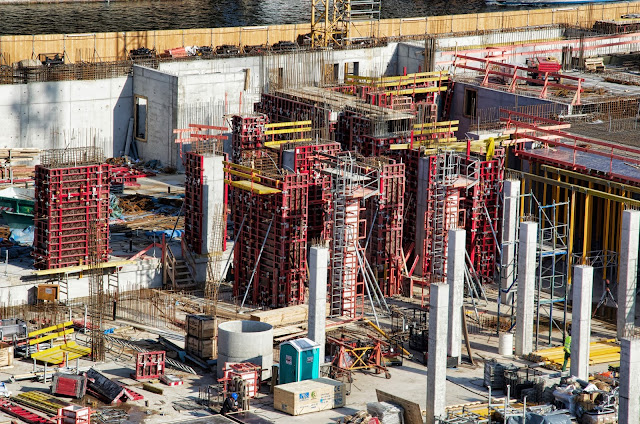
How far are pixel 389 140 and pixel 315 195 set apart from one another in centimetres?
559

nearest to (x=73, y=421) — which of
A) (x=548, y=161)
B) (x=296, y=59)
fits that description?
(x=548, y=161)

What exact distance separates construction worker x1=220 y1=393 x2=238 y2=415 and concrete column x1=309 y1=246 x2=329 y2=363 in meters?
3.77

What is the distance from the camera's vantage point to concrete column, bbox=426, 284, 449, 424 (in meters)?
38.6

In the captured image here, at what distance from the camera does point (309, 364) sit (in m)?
41.1

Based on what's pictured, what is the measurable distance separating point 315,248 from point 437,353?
17.9 ft

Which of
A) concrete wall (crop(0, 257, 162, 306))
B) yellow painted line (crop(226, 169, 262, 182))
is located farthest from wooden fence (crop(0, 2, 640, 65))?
yellow painted line (crop(226, 169, 262, 182))

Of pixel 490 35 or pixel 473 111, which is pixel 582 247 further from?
pixel 490 35

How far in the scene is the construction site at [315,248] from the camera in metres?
40.3

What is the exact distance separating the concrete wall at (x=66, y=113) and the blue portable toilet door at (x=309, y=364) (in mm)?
28648

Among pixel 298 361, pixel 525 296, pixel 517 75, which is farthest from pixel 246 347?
pixel 517 75

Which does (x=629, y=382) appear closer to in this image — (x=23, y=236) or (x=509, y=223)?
(x=509, y=223)

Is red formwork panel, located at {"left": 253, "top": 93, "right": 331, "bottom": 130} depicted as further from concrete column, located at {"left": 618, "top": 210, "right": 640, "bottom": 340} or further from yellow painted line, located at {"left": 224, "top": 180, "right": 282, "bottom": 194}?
concrete column, located at {"left": 618, "top": 210, "right": 640, "bottom": 340}

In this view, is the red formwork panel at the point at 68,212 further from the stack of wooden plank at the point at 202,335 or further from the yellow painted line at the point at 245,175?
the stack of wooden plank at the point at 202,335

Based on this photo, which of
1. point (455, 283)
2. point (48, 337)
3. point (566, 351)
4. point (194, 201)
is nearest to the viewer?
point (566, 351)
